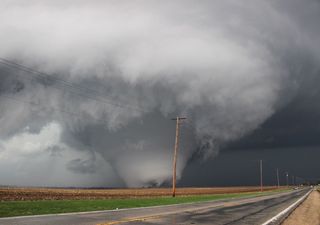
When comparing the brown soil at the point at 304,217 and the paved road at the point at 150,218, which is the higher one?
the paved road at the point at 150,218

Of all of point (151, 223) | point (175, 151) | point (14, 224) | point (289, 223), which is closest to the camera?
point (14, 224)

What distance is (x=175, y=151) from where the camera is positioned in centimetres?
5853

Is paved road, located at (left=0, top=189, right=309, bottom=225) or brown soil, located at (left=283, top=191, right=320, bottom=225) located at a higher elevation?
→ paved road, located at (left=0, top=189, right=309, bottom=225)

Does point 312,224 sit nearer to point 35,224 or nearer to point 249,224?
point 249,224

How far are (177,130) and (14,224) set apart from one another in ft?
151

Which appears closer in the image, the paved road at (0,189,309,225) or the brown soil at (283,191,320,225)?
the paved road at (0,189,309,225)

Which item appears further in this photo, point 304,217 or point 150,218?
point 304,217

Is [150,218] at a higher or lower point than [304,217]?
higher

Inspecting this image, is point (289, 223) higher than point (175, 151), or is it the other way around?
point (175, 151)

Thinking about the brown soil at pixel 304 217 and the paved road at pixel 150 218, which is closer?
the paved road at pixel 150 218

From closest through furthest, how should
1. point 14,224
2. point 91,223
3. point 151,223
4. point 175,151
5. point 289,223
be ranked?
point 14,224, point 91,223, point 151,223, point 289,223, point 175,151

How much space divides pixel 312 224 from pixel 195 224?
24.2 feet

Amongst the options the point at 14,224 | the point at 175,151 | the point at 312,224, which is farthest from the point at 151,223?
the point at 175,151

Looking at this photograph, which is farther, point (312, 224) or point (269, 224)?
point (312, 224)
